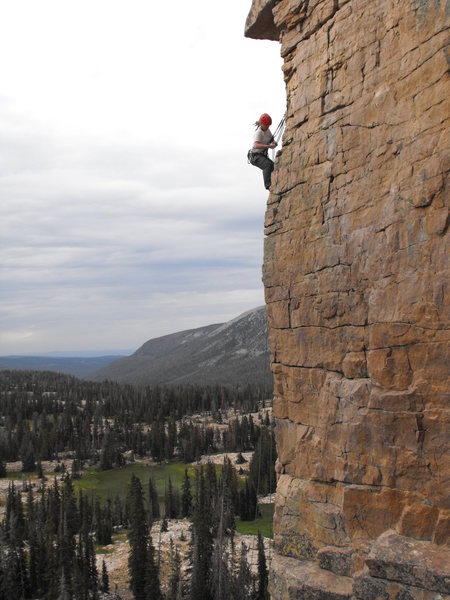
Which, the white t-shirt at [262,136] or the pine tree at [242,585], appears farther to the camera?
the pine tree at [242,585]

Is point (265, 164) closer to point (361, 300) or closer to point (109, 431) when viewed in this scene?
point (361, 300)

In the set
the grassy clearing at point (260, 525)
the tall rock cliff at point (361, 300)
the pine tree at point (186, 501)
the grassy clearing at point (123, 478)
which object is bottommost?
the grassy clearing at point (260, 525)

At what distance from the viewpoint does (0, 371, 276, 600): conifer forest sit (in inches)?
2403

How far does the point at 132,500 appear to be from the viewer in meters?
→ 67.9

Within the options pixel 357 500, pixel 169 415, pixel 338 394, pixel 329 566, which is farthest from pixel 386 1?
pixel 169 415

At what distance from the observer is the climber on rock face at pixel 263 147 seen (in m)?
15.9

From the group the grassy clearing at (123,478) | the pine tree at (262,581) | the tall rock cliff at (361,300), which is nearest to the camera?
the tall rock cliff at (361,300)

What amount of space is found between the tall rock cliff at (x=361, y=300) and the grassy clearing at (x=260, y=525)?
78.3 metres

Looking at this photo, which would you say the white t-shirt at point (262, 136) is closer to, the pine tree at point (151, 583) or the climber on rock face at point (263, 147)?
the climber on rock face at point (263, 147)

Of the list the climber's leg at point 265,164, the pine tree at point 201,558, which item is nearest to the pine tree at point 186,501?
the pine tree at point 201,558

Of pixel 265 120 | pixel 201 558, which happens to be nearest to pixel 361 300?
pixel 265 120

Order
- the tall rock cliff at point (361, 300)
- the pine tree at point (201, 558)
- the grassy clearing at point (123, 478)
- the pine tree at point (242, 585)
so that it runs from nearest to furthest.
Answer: the tall rock cliff at point (361, 300) → the pine tree at point (242, 585) → the pine tree at point (201, 558) → the grassy clearing at point (123, 478)

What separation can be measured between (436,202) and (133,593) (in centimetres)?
6436

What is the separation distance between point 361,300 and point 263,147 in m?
6.29
